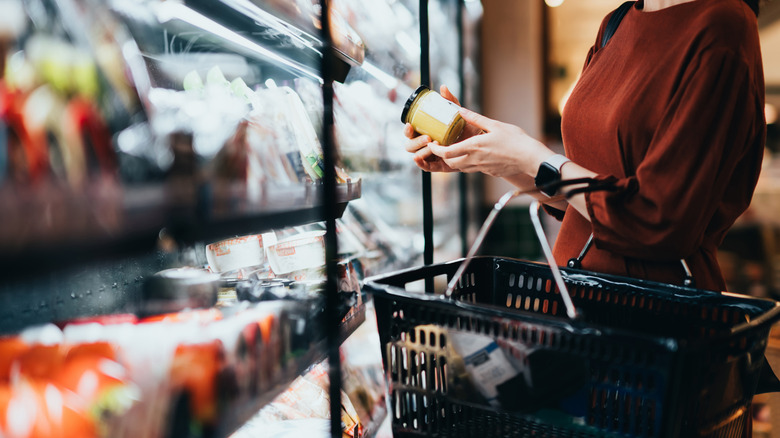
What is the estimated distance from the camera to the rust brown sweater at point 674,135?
96 centimetres

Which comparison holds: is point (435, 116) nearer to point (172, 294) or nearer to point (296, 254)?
point (296, 254)

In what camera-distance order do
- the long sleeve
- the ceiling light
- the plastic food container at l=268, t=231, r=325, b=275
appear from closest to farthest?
the long sleeve, the plastic food container at l=268, t=231, r=325, b=275, the ceiling light

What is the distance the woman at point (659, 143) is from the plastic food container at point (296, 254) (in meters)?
0.35

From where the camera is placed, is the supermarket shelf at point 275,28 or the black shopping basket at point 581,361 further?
A: the supermarket shelf at point 275,28

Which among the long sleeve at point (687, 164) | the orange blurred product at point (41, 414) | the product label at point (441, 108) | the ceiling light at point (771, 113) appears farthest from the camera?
the ceiling light at point (771, 113)

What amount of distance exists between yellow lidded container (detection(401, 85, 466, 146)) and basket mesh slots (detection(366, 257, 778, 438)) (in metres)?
0.30

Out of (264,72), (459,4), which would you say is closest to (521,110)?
(459,4)

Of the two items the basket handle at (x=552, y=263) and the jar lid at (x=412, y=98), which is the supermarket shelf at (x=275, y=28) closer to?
the jar lid at (x=412, y=98)

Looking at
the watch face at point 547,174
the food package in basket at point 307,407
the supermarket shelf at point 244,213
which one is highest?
the watch face at point 547,174

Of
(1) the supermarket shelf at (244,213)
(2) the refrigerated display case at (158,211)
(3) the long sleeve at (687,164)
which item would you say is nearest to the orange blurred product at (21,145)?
(2) the refrigerated display case at (158,211)

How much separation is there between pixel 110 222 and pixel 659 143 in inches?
34.1

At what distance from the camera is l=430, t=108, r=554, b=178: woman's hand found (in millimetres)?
1109

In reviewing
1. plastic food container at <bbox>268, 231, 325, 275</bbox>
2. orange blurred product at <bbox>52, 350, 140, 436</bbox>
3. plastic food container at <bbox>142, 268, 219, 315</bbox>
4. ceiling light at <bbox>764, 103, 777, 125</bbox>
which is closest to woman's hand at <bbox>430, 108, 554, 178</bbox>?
plastic food container at <bbox>268, 231, 325, 275</bbox>

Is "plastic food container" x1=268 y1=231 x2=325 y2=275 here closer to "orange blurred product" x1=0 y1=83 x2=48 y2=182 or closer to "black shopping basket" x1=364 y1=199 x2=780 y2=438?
"black shopping basket" x1=364 y1=199 x2=780 y2=438
